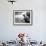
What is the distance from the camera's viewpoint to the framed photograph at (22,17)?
4852 millimetres

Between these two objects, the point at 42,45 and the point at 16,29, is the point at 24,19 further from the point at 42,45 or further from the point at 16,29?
the point at 42,45

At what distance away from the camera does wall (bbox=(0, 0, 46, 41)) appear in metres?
4.84

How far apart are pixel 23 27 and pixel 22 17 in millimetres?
377

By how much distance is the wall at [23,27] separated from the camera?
4.84 meters

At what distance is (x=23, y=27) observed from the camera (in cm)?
487

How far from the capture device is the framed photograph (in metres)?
4.85

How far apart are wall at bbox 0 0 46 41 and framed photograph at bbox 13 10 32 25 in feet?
0.49

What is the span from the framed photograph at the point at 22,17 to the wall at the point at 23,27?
149 millimetres

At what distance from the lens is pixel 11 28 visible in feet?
16.0

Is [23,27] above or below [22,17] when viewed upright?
below

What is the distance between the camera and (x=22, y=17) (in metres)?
4.88

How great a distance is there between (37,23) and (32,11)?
1.59 ft

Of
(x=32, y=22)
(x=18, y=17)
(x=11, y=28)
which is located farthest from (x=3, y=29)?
(x=32, y=22)

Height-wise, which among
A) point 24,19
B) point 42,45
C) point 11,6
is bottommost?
point 42,45
